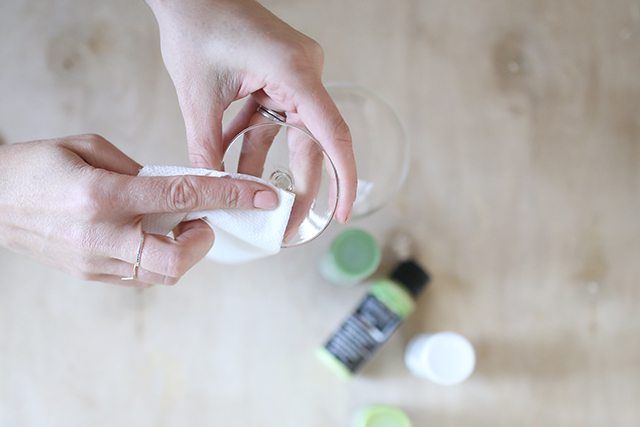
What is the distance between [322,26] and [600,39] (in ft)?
1.19

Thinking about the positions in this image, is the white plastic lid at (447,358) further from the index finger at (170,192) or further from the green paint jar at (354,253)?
the index finger at (170,192)

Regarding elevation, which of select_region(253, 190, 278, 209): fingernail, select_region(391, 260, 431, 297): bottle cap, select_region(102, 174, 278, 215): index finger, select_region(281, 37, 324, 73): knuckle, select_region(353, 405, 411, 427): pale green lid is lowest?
select_region(353, 405, 411, 427): pale green lid

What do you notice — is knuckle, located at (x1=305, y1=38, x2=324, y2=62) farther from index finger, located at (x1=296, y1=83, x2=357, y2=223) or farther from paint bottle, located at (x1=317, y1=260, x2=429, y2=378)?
paint bottle, located at (x1=317, y1=260, x2=429, y2=378)

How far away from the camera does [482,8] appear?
0.74 meters

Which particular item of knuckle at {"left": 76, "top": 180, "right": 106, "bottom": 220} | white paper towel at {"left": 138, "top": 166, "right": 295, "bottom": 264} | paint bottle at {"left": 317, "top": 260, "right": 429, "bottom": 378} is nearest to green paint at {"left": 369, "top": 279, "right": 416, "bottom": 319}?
paint bottle at {"left": 317, "top": 260, "right": 429, "bottom": 378}

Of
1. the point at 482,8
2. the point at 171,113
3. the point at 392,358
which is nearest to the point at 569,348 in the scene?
the point at 392,358

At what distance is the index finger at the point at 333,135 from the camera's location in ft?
1.62

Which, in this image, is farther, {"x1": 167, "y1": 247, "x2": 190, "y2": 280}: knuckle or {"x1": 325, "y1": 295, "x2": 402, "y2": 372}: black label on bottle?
{"x1": 325, "y1": 295, "x2": 402, "y2": 372}: black label on bottle

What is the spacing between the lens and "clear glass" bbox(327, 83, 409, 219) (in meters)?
0.66

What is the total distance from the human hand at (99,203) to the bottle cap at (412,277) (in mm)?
257

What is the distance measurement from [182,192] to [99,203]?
62 millimetres

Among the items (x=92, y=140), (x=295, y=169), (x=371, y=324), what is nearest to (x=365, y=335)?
(x=371, y=324)

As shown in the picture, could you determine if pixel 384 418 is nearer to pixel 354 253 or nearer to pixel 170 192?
pixel 354 253

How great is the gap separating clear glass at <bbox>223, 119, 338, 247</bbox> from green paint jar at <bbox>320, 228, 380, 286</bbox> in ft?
0.52
